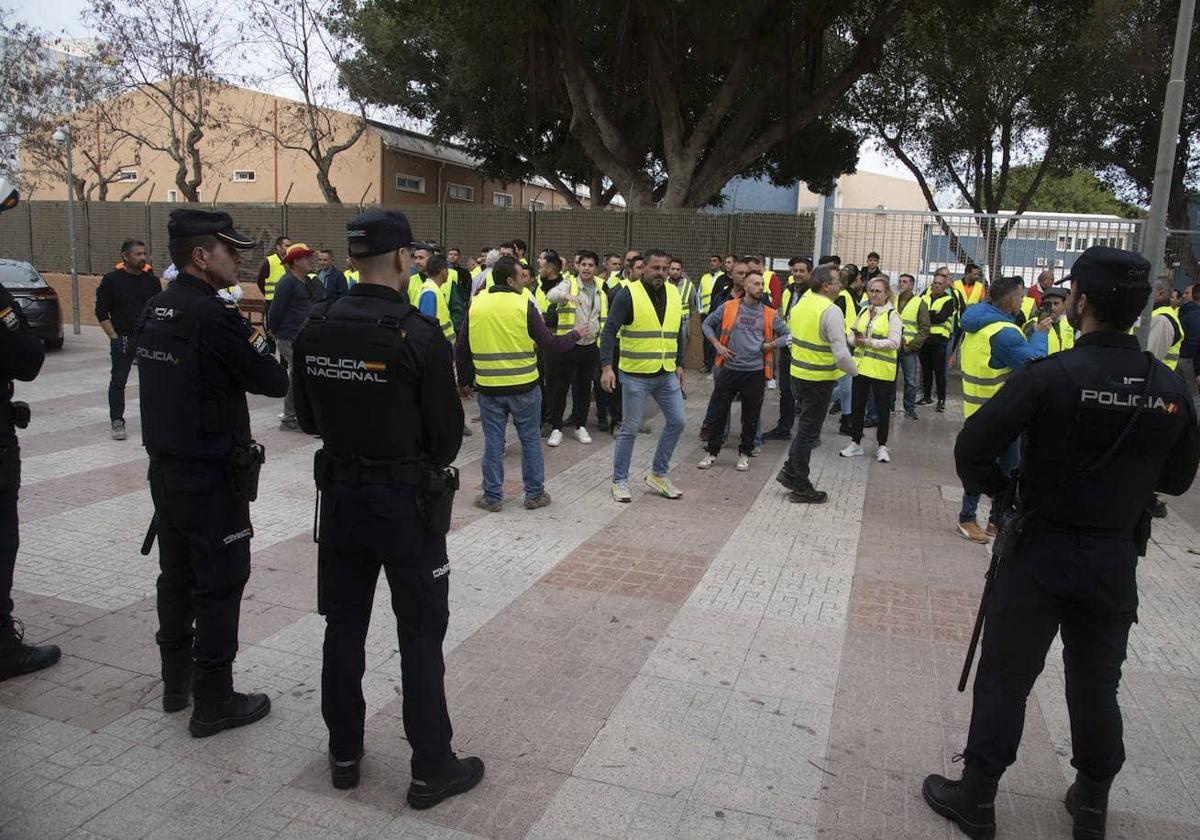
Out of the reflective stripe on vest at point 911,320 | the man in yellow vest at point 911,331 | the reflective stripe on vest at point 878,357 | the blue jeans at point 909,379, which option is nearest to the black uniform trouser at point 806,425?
the reflective stripe on vest at point 878,357

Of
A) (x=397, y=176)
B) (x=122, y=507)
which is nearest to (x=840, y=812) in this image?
(x=122, y=507)

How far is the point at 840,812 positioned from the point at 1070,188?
58.5 meters

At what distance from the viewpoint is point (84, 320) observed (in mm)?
20797

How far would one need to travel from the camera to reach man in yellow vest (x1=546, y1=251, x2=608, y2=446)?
9.73 m

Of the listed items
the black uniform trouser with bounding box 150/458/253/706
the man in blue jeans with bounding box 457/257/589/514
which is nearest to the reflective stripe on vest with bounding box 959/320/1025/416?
the man in blue jeans with bounding box 457/257/589/514

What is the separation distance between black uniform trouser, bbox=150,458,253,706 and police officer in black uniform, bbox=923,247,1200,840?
111 inches

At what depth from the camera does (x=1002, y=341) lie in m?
6.43

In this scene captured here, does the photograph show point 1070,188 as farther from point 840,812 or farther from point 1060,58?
point 840,812

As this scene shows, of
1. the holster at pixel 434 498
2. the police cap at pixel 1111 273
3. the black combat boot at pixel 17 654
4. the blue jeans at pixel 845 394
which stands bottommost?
the black combat boot at pixel 17 654

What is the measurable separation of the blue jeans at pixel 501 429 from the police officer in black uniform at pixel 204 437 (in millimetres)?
3313

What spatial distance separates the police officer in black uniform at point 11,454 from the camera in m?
3.96

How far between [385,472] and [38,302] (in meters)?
14.4

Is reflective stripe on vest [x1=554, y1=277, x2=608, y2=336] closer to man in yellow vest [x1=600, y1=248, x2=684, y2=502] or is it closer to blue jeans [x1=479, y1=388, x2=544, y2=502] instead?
man in yellow vest [x1=600, y1=248, x2=684, y2=502]

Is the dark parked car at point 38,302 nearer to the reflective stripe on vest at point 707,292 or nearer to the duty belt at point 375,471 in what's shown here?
the reflective stripe on vest at point 707,292
